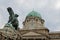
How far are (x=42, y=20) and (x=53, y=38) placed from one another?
6.85m

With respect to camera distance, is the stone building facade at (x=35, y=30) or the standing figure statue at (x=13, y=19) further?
the stone building facade at (x=35, y=30)

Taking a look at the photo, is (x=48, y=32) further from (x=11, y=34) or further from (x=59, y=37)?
(x=11, y=34)

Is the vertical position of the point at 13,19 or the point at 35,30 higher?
the point at 13,19

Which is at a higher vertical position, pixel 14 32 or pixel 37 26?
pixel 14 32

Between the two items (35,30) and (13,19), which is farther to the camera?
(35,30)

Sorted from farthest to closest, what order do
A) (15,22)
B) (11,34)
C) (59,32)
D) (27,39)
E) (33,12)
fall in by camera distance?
1. (33,12)
2. (59,32)
3. (27,39)
4. (15,22)
5. (11,34)

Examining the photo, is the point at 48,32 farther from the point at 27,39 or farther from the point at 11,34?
the point at 11,34

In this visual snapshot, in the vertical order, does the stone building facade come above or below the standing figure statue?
below

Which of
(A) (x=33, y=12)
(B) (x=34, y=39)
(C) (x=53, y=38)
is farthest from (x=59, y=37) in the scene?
(A) (x=33, y=12)

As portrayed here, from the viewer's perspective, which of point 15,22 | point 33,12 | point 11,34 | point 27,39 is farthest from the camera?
point 33,12

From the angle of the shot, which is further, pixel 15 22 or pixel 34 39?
pixel 34 39

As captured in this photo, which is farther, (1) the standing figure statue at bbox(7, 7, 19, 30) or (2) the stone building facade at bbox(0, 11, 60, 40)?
(2) the stone building facade at bbox(0, 11, 60, 40)

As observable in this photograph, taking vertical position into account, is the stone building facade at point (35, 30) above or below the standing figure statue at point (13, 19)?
below

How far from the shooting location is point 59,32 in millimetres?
61906
